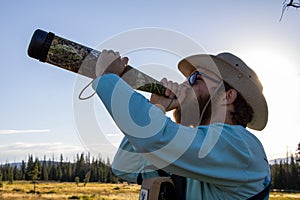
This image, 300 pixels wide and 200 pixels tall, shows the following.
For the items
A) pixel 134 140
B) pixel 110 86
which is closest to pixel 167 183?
pixel 134 140

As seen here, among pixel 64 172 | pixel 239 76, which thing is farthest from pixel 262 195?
pixel 64 172

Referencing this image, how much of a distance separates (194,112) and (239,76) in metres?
0.35

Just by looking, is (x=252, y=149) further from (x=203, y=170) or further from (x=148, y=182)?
(x=148, y=182)

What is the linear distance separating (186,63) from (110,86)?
3.30ft

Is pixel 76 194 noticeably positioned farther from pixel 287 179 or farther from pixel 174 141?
pixel 174 141

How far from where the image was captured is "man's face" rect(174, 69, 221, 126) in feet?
8.77

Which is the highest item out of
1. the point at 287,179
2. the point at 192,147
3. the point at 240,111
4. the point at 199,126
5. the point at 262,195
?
the point at 240,111

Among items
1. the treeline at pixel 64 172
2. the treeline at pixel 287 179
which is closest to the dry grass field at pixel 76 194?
the treeline at pixel 287 179

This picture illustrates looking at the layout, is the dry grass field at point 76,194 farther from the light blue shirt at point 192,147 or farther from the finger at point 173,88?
the light blue shirt at point 192,147

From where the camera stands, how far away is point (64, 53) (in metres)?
2.47

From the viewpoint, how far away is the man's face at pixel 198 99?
2672mm

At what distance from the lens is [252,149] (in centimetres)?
236

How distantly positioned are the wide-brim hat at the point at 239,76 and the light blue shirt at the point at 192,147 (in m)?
0.33

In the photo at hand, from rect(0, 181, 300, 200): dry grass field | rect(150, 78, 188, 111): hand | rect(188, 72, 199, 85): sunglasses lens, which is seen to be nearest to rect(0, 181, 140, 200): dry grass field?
rect(0, 181, 300, 200): dry grass field
